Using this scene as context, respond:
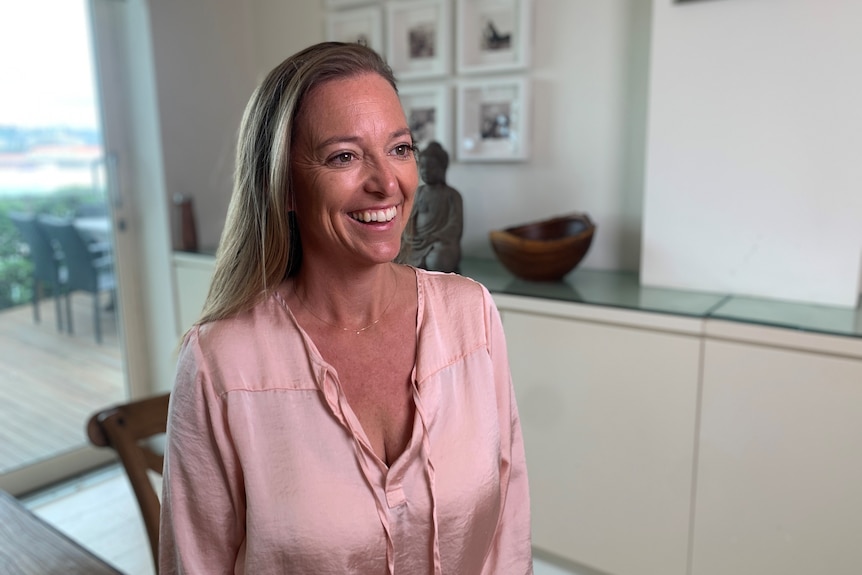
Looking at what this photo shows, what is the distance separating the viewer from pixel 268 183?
78 cm

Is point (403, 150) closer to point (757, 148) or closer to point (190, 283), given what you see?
point (757, 148)

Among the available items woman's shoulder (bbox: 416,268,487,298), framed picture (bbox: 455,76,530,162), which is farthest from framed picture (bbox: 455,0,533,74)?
woman's shoulder (bbox: 416,268,487,298)

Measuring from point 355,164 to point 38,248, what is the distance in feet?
7.64

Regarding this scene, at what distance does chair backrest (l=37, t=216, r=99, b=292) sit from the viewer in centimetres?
263

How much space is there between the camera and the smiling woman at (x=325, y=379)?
2.48ft

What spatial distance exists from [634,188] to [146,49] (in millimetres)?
1877

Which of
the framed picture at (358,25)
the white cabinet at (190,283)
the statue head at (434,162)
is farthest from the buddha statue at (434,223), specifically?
the white cabinet at (190,283)

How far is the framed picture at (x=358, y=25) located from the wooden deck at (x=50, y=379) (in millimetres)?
1437

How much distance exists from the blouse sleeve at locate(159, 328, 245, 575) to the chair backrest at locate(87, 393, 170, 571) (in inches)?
14.9

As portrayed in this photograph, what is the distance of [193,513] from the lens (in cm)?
82

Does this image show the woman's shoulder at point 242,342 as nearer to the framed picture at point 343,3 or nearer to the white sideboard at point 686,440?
the white sideboard at point 686,440

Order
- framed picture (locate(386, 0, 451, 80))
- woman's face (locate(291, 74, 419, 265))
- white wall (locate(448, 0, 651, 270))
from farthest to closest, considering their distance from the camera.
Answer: framed picture (locate(386, 0, 451, 80)), white wall (locate(448, 0, 651, 270)), woman's face (locate(291, 74, 419, 265))

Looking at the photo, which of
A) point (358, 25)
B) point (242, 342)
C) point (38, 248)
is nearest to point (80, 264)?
point (38, 248)

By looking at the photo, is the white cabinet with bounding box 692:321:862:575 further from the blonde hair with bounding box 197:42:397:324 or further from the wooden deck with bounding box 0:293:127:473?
the wooden deck with bounding box 0:293:127:473
